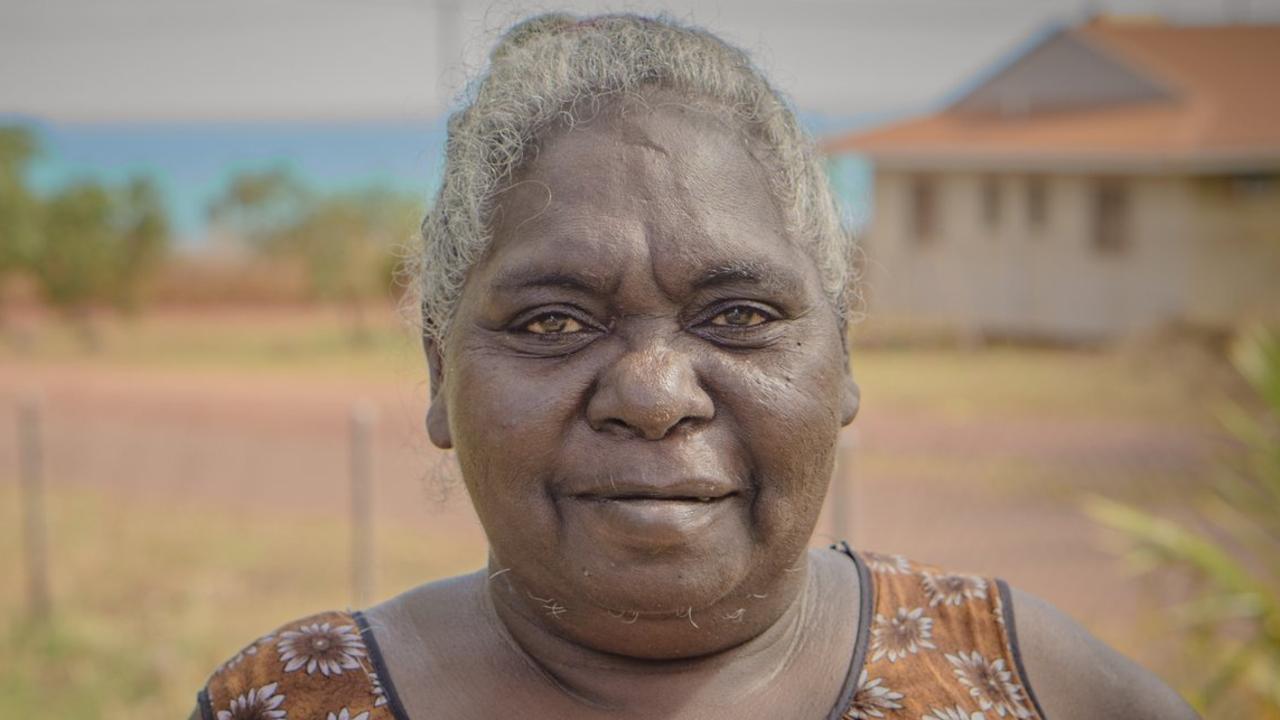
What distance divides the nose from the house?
653 inches

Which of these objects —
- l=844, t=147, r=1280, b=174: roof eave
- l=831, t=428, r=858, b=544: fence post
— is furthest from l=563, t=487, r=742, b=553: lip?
l=844, t=147, r=1280, b=174: roof eave

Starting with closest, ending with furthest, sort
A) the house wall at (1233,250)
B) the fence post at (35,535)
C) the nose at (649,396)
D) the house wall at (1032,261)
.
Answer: the nose at (649,396)
the fence post at (35,535)
the house wall at (1233,250)
the house wall at (1032,261)

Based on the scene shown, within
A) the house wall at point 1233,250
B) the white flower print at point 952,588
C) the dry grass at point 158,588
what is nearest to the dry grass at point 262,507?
the dry grass at point 158,588

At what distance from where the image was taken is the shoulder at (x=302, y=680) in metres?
1.90

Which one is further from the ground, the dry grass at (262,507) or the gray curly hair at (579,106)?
the gray curly hair at (579,106)

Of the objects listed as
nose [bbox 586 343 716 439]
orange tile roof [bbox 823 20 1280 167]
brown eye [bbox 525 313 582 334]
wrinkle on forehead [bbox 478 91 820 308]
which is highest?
wrinkle on forehead [bbox 478 91 820 308]

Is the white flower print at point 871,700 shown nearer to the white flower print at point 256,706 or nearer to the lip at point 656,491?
the lip at point 656,491

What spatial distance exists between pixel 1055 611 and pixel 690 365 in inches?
32.6

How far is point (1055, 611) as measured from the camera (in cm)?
215

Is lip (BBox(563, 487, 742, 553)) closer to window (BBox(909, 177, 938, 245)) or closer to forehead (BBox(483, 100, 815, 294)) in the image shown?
forehead (BBox(483, 100, 815, 294))

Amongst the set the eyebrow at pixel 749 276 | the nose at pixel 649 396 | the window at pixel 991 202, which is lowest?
the window at pixel 991 202

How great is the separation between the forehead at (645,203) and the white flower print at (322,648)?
603mm

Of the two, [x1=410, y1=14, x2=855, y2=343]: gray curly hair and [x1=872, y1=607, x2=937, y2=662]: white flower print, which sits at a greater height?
[x1=410, y1=14, x2=855, y2=343]: gray curly hair

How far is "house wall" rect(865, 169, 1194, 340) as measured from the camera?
758 inches
